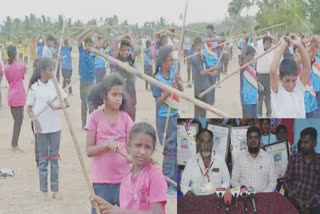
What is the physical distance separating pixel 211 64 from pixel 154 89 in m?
4.28

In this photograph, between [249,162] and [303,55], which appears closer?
[249,162]

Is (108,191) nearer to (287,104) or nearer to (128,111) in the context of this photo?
(128,111)

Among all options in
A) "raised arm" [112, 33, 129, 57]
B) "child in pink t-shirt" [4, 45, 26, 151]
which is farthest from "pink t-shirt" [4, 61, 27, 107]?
"raised arm" [112, 33, 129, 57]

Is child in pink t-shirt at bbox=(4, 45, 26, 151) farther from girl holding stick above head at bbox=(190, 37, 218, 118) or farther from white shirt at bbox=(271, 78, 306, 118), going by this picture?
white shirt at bbox=(271, 78, 306, 118)

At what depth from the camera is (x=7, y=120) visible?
11.0m

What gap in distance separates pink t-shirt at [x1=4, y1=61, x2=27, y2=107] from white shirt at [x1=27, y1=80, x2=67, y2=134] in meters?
2.47

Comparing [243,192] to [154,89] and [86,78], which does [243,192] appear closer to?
[154,89]

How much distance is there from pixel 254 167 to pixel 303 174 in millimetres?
279

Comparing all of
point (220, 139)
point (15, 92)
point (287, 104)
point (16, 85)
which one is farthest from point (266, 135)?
point (16, 85)

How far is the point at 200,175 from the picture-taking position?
315 cm

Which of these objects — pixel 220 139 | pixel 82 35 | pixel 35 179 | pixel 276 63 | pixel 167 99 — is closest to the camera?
pixel 220 139

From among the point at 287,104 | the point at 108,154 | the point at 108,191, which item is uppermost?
the point at 287,104

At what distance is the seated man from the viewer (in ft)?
10.4

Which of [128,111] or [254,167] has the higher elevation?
[128,111]
